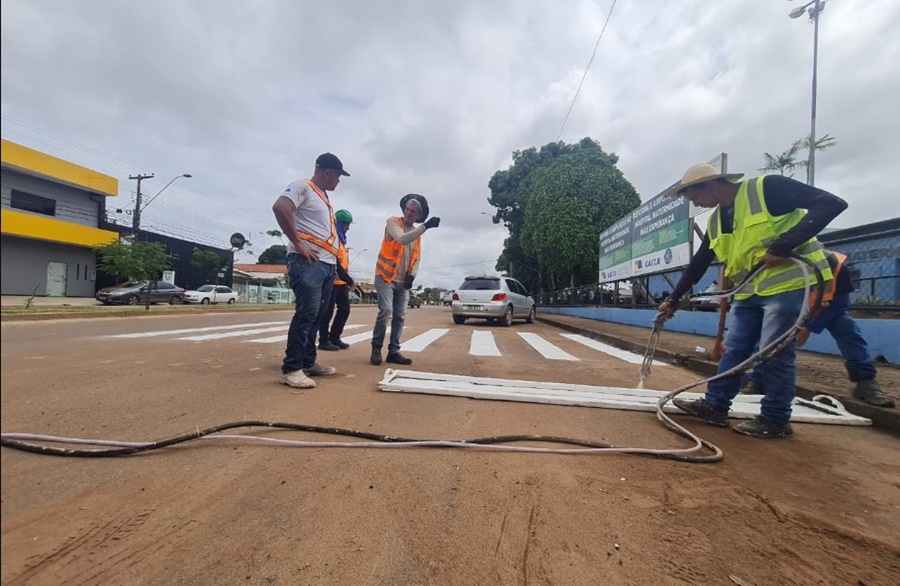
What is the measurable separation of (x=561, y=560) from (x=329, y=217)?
3.07 metres

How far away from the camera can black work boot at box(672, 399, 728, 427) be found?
2951mm

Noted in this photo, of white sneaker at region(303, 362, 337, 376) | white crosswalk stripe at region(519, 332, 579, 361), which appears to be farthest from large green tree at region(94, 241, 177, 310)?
white crosswalk stripe at region(519, 332, 579, 361)

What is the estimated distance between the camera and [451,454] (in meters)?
2.24

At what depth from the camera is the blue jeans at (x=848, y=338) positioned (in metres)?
3.26

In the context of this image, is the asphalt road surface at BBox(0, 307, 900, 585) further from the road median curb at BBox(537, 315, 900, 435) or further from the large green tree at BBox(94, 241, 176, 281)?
the large green tree at BBox(94, 241, 176, 281)

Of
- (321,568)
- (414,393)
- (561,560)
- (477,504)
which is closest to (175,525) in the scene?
(321,568)

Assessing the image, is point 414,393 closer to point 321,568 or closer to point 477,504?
point 477,504

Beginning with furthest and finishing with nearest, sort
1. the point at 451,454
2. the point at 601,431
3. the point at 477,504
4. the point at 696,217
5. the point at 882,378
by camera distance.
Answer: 1. the point at 696,217
2. the point at 882,378
3. the point at 601,431
4. the point at 451,454
5. the point at 477,504

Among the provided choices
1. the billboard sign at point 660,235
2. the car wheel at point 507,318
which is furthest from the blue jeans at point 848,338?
the car wheel at point 507,318

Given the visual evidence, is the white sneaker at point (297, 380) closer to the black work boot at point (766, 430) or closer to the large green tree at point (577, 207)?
the black work boot at point (766, 430)

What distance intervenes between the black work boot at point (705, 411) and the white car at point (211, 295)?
87.7 feet

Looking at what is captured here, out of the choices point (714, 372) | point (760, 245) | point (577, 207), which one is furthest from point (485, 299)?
point (577, 207)

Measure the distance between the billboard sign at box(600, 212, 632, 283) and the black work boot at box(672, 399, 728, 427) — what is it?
11.3 meters

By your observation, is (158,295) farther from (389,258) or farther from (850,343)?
(850,343)
